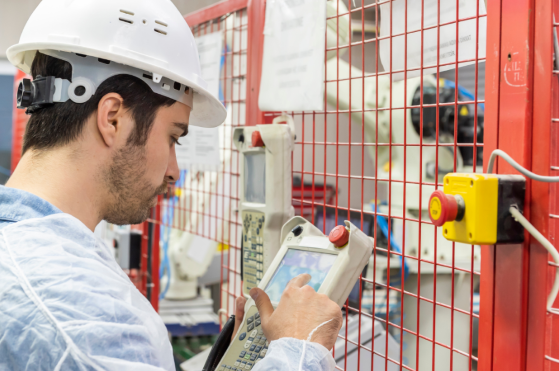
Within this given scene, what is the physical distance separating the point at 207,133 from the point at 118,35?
913mm

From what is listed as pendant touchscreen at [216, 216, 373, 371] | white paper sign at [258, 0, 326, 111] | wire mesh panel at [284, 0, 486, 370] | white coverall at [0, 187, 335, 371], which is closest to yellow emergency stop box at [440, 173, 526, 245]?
wire mesh panel at [284, 0, 486, 370]

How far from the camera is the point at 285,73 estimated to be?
1441mm

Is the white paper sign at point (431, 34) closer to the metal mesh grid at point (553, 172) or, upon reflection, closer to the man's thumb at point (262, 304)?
the metal mesh grid at point (553, 172)

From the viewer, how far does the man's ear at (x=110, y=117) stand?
94 centimetres

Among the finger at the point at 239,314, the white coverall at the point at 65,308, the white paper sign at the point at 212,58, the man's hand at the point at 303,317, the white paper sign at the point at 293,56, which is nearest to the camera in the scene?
the white coverall at the point at 65,308

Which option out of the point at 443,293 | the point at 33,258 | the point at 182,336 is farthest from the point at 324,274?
the point at 182,336

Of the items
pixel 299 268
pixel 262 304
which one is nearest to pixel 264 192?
pixel 299 268

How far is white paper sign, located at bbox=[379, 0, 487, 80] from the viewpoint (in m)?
0.98

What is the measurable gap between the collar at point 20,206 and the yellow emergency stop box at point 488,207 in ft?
2.30

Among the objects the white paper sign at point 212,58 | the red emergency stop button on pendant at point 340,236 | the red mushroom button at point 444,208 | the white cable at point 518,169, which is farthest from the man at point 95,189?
the white paper sign at point 212,58

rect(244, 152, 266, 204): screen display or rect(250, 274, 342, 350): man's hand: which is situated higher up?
rect(244, 152, 266, 204): screen display

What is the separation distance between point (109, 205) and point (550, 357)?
850 mm

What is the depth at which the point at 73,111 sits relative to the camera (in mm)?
936

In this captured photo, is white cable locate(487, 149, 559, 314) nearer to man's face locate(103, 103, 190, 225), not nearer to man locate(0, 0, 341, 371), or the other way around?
man locate(0, 0, 341, 371)
